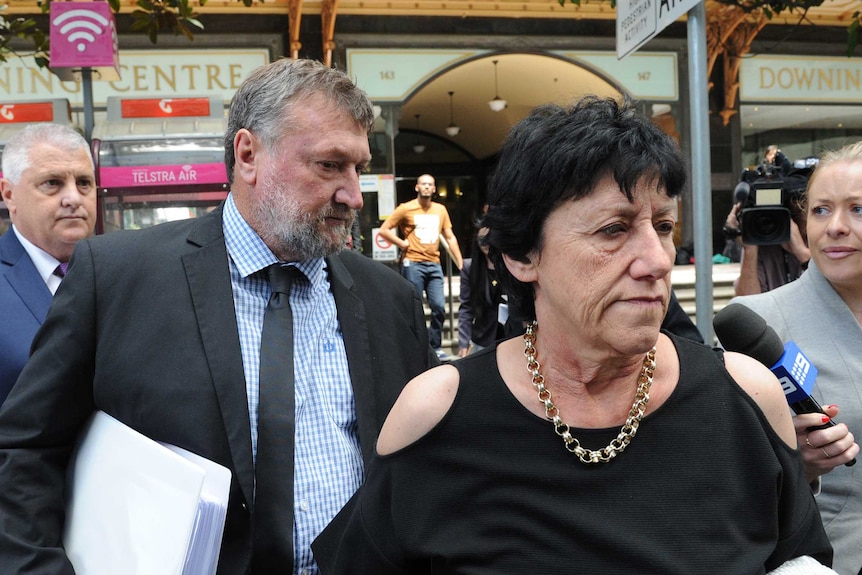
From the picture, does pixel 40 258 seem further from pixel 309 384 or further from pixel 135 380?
pixel 309 384

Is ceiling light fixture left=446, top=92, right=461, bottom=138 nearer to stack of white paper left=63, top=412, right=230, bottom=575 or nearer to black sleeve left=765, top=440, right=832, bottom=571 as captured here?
stack of white paper left=63, top=412, right=230, bottom=575

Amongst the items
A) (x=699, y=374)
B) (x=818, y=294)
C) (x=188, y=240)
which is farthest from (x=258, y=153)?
(x=818, y=294)

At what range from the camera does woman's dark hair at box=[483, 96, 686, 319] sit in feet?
4.84

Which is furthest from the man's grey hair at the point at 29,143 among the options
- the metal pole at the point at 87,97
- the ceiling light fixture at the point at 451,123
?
the ceiling light fixture at the point at 451,123

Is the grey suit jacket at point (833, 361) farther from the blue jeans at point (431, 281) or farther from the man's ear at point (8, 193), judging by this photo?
the blue jeans at point (431, 281)

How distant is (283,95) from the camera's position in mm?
2068

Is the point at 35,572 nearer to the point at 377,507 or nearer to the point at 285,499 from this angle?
the point at 285,499

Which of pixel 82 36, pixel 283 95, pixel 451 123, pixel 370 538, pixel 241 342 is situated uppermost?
pixel 451 123

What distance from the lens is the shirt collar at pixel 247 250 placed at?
79.4 inches

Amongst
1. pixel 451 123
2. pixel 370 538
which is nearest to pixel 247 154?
pixel 370 538

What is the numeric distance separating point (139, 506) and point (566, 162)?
108cm

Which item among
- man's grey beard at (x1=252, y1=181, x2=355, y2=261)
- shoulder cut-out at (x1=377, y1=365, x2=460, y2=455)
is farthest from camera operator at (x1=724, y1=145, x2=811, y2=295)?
shoulder cut-out at (x1=377, y1=365, x2=460, y2=455)

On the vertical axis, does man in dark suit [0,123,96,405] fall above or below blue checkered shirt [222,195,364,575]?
above

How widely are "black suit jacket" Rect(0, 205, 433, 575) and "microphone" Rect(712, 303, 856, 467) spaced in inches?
34.1
